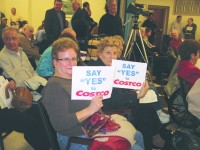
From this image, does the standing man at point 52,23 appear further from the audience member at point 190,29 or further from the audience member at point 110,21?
the audience member at point 190,29

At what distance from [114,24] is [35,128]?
2.75 m

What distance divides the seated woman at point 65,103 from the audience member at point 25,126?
588 millimetres

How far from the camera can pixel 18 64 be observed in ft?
9.45

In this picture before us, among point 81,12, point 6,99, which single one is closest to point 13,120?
point 6,99

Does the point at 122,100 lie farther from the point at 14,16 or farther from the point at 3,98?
the point at 14,16

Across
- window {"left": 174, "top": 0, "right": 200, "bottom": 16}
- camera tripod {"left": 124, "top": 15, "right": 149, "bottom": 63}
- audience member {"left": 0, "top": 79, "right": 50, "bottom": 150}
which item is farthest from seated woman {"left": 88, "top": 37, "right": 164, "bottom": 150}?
window {"left": 174, "top": 0, "right": 200, "bottom": 16}

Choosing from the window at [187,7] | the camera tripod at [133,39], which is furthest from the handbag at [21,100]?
the window at [187,7]

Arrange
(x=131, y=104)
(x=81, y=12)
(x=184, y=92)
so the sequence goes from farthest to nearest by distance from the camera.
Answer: (x=81, y=12)
(x=184, y=92)
(x=131, y=104)

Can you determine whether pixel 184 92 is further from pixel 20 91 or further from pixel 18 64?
pixel 18 64

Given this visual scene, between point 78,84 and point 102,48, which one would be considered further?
point 102,48

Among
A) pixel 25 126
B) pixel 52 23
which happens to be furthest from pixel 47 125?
pixel 52 23

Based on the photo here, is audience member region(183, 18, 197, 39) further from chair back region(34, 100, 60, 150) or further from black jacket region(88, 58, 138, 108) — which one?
chair back region(34, 100, 60, 150)

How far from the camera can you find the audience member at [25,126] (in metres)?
2.17

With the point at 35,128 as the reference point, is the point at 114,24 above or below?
above
